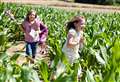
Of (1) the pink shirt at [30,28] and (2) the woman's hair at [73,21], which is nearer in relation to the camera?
(2) the woman's hair at [73,21]

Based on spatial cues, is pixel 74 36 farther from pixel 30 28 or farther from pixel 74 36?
pixel 30 28

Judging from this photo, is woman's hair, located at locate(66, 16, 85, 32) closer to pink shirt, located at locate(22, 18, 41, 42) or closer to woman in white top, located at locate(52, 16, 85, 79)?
woman in white top, located at locate(52, 16, 85, 79)

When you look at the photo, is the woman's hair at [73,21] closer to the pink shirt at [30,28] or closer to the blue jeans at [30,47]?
the pink shirt at [30,28]

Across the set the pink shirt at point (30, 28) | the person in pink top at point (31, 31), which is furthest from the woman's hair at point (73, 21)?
the pink shirt at point (30, 28)

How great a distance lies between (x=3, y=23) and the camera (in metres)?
14.8

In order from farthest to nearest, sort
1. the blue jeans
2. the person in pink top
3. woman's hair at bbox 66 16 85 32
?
1. the blue jeans
2. the person in pink top
3. woman's hair at bbox 66 16 85 32

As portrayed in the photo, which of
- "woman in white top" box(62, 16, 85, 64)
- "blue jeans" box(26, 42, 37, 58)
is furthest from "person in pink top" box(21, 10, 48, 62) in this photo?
"woman in white top" box(62, 16, 85, 64)

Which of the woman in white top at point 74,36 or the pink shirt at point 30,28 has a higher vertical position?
the woman in white top at point 74,36

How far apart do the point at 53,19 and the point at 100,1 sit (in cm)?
3496

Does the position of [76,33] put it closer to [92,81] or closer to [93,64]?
[93,64]

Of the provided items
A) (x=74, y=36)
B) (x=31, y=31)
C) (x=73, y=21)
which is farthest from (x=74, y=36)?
(x=31, y=31)

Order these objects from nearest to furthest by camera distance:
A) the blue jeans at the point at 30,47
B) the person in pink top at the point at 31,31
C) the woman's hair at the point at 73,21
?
the woman's hair at the point at 73,21 < the person in pink top at the point at 31,31 < the blue jeans at the point at 30,47

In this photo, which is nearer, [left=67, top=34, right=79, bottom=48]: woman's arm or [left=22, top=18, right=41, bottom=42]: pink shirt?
[left=67, top=34, right=79, bottom=48]: woman's arm

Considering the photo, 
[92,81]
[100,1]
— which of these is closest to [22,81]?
[92,81]
